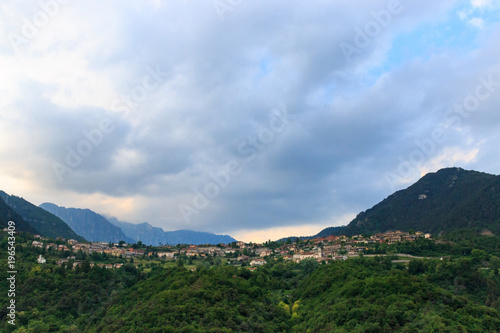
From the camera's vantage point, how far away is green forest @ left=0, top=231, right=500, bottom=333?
38.1m

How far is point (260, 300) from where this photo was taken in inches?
2144

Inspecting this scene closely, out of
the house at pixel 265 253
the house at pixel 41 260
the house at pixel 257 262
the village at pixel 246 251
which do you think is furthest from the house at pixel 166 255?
the house at pixel 41 260

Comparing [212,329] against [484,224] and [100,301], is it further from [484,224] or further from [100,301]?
[484,224]

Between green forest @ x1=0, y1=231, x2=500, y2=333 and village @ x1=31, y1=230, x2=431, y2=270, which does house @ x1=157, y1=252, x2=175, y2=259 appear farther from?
green forest @ x1=0, y1=231, x2=500, y2=333

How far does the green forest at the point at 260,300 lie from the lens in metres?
38.1

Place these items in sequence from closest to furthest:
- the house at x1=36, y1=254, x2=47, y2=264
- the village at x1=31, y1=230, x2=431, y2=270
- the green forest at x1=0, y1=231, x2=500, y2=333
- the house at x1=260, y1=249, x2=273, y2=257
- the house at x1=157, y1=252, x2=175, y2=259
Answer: the green forest at x1=0, y1=231, x2=500, y2=333, the house at x1=36, y1=254, x2=47, y2=264, the village at x1=31, y1=230, x2=431, y2=270, the house at x1=157, y1=252, x2=175, y2=259, the house at x1=260, y1=249, x2=273, y2=257

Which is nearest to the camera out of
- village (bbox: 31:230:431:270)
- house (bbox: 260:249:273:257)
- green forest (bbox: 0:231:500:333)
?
green forest (bbox: 0:231:500:333)

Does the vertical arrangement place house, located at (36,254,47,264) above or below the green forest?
above

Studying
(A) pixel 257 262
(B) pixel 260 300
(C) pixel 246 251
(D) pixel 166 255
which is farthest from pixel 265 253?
(B) pixel 260 300

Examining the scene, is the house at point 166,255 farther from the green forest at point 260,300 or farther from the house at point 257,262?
the green forest at point 260,300

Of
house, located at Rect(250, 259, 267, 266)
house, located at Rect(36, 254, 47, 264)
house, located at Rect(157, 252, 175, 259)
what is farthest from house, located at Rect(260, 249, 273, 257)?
house, located at Rect(36, 254, 47, 264)

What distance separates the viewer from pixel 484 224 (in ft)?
525

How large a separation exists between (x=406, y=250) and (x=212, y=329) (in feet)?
277

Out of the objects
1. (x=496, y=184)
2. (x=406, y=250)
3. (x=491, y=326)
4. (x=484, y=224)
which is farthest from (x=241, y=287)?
(x=496, y=184)
